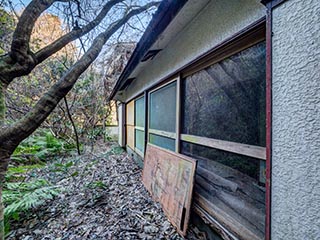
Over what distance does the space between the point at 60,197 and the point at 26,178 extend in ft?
6.72

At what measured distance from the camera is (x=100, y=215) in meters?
2.99

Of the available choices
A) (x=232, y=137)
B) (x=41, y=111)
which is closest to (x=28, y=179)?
(x=41, y=111)

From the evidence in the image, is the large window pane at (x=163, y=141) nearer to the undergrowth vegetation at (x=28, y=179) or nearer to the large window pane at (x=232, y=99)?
the large window pane at (x=232, y=99)

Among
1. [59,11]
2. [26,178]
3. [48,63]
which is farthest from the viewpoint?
[48,63]

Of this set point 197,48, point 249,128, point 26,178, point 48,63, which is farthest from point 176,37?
point 48,63

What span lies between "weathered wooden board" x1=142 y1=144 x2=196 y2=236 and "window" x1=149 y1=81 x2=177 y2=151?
275mm

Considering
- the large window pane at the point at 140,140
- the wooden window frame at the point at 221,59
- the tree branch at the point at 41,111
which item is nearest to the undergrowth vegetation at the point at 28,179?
the tree branch at the point at 41,111

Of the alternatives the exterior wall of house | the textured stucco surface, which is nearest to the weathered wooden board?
the textured stucco surface

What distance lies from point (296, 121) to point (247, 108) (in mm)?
640

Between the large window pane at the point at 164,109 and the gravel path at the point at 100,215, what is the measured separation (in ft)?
4.25

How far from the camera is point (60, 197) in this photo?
147 inches

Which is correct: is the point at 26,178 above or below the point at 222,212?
below

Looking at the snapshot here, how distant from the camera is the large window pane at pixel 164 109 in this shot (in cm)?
325

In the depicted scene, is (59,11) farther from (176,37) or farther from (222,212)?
(222,212)
